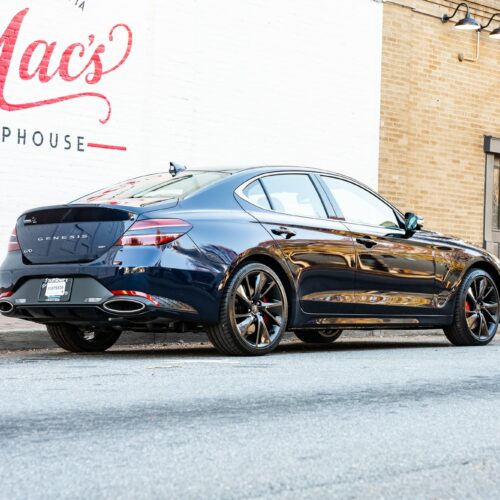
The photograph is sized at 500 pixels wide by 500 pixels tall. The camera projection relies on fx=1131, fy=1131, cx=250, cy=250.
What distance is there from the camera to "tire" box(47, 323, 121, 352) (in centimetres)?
869

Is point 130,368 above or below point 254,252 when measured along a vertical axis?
below

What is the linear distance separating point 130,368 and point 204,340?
3718mm

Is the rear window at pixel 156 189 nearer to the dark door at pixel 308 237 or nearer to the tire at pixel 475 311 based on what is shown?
the dark door at pixel 308 237

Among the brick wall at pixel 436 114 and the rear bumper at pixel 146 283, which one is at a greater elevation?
the brick wall at pixel 436 114

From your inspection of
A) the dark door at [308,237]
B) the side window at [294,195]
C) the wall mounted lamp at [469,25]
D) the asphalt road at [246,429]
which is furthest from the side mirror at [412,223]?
the wall mounted lamp at [469,25]

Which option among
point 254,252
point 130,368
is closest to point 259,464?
point 130,368

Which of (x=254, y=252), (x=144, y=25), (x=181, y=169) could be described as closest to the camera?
(x=254, y=252)

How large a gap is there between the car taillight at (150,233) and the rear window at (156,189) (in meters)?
0.32

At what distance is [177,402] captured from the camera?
5.52m

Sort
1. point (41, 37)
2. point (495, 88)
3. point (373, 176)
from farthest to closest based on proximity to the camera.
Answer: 1. point (495, 88)
2. point (373, 176)
3. point (41, 37)

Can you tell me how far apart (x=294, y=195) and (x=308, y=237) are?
0.45 meters

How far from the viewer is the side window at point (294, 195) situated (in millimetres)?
8633

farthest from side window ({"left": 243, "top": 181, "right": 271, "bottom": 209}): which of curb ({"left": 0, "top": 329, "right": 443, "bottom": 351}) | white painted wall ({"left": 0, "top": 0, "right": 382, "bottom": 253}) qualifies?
white painted wall ({"left": 0, "top": 0, "right": 382, "bottom": 253})

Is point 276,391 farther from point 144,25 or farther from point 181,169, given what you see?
point 144,25
